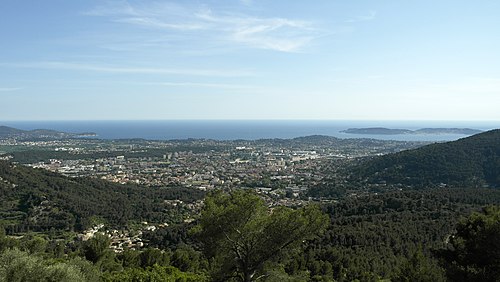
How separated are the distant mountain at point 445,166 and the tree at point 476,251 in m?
49.6

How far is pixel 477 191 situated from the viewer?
140 feet

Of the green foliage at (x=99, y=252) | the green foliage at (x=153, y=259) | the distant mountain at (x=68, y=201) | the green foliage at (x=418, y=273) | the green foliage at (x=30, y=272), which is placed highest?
the green foliage at (x=30, y=272)

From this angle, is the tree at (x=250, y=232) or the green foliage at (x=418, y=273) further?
the green foliage at (x=418, y=273)

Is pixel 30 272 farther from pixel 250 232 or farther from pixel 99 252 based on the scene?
pixel 99 252

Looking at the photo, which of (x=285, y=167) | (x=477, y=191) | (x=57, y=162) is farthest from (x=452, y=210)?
(x=57, y=162)

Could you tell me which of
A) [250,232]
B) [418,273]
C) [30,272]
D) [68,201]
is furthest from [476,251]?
[68,201]

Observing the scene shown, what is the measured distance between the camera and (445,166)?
198 ft

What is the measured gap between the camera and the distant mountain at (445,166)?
5541 centimetres

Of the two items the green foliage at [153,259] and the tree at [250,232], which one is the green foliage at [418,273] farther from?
the green foliage at [153,259]

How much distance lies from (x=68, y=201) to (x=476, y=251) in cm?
4517

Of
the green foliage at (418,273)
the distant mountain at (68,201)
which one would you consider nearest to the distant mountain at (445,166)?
the distant mountain at (68,201)

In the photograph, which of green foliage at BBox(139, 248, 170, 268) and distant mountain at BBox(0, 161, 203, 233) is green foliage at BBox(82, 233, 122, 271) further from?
distant mountain at BBox(0, 161, 203, 233)

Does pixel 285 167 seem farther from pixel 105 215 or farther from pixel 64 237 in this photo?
pixel 64 237

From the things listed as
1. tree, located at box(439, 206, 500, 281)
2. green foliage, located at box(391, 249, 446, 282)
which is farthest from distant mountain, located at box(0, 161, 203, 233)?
tree, located at box(439, 206, 500, 281)
